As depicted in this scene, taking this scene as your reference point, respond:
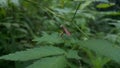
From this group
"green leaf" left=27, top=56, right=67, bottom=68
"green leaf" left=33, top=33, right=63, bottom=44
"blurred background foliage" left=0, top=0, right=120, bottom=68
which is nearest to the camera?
"green leaf" left=27, top=56, right=67, bottom=68

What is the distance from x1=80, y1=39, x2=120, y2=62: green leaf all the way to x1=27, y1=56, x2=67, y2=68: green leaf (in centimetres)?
6

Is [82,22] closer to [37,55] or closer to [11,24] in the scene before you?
[11,24]

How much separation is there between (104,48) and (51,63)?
0.36 ft

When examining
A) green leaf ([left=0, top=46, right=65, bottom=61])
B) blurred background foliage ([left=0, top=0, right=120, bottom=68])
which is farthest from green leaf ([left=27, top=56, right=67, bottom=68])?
blurred background foliage ([left=0, top=0, right=120, bottom=68])

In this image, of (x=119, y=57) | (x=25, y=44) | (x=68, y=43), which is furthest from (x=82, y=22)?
(x=119, y=57)

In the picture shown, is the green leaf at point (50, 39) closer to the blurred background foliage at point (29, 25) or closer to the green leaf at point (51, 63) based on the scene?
the green leaf at point (51, 63)

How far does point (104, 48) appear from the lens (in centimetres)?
60

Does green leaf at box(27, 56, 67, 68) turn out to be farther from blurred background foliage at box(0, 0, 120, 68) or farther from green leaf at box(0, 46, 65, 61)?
blurred background foliage at box(0, 0, 120, 68)

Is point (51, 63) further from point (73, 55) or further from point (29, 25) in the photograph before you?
point (29, 25)

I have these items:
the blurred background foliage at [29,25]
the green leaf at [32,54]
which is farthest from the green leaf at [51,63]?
the blurred background foliage at [29,25]

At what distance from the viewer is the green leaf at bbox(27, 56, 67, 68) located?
1.86 feet

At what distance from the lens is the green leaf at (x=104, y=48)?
1.91 ft

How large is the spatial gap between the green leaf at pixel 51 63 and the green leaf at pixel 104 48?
64mm

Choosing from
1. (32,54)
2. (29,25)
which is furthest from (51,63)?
(29,25)
